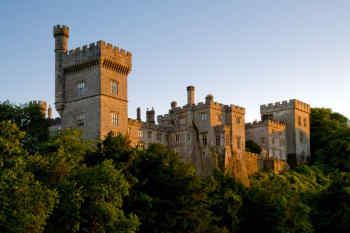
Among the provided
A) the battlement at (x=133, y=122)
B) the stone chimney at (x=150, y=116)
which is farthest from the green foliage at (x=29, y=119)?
the stone chimney at (x=150, y=116)

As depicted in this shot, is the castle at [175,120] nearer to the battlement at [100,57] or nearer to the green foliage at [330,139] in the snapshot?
the battlement at [100,57]

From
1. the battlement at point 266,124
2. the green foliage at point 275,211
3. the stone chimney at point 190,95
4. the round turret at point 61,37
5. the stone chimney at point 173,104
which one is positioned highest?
the round turret at point 61,37

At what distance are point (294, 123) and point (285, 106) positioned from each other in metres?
3.33

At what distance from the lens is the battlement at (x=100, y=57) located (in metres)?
54.1

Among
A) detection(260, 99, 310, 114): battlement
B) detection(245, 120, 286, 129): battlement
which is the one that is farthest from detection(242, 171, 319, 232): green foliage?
detection(260, 99, 310, 114): battlement

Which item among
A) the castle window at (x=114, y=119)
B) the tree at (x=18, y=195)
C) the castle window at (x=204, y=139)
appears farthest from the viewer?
the castle window at (x=204, y=139)

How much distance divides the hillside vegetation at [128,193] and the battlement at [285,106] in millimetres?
15113

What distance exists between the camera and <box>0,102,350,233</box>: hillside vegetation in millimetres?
33312

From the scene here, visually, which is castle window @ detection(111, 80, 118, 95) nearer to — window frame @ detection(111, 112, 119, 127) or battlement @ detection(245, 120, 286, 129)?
window frame @ detection(111, 112, 119, 127)

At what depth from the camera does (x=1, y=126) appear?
1358 inches

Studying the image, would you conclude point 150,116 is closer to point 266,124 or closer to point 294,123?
point 266,124

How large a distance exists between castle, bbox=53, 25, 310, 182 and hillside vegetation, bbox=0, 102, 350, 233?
11.1ft

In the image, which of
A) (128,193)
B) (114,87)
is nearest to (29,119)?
(114,87)

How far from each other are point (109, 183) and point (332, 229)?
3079 centimetres
